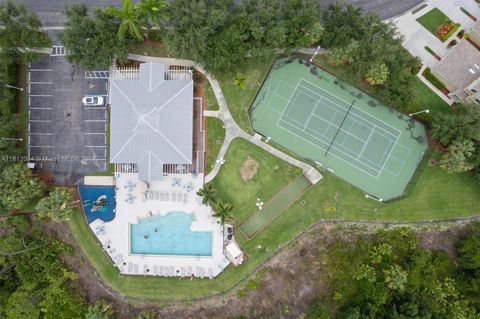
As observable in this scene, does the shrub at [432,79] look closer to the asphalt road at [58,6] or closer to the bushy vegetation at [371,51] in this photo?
the bushy vegetation at [371,51]

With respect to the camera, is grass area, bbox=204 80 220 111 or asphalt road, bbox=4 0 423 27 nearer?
asphalt road, bbox=4 0 423 27

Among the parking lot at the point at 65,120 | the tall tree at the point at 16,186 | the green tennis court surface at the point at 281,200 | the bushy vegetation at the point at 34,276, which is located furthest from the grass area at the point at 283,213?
the parking lot at the point at 65,120

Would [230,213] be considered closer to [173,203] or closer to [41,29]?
[173,203]

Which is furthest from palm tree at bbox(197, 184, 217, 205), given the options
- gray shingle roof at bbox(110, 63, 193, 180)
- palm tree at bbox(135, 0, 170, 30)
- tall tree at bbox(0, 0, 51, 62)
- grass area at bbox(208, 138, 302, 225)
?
tall tree at bbox(0, 0, 51, 62)

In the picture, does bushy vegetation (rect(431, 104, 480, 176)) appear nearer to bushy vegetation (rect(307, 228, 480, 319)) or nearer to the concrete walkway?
bushy vegetation (rect(307, 228, 480, 319))

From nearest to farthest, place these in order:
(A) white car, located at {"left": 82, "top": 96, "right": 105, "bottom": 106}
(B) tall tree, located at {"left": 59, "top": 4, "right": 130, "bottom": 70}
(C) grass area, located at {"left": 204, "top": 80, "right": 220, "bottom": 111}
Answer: (B) tall tree, located at {"left": 59, "top": 4, "right": 130, "bottom": 70} < (A) white car, located at {"left": 82, "top": 96, "right": 105, "bottom": 106} < (C) grass area, located at {"left": 204, "top": 80, "right": 220, "bottom": 111}

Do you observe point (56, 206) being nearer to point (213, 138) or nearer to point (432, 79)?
point (213, 138)

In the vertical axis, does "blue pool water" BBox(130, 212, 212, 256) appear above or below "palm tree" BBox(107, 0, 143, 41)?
below
